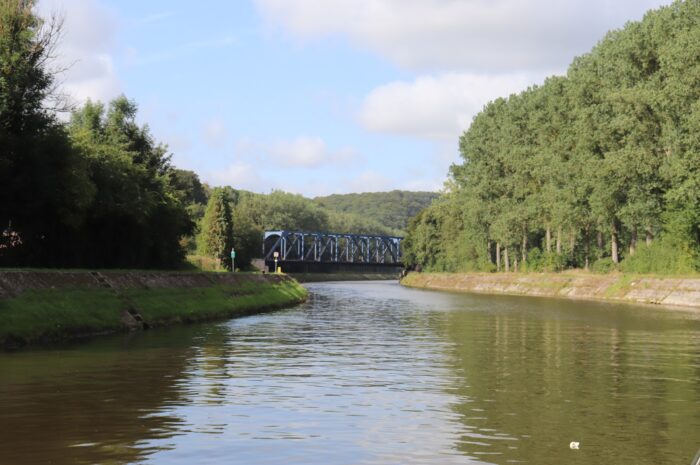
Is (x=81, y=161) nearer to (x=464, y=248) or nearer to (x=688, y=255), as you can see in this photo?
(x=688, y=255)

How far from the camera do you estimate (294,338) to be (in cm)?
4122

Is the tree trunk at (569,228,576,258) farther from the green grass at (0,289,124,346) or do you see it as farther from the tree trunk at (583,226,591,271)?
the green grass at (0,289,124,346)

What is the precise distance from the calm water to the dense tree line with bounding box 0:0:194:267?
1882 cm

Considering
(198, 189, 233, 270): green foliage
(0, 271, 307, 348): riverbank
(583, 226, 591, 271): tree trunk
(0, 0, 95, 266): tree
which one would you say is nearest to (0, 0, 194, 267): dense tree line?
(0, 0, 95, 266): tree

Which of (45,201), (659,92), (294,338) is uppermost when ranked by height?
(659,92)

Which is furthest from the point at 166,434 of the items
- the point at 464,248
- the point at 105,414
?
the point at 464,248

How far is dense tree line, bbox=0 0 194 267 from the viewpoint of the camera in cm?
5184

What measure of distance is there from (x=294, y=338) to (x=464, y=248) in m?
116

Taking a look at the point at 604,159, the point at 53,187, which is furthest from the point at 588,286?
the point at 53,187

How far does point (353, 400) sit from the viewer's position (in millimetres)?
21875

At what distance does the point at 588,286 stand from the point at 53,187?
6310 centimetres

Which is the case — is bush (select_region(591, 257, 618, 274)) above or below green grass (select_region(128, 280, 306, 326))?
above

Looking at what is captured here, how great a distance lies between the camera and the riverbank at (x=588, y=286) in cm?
7586

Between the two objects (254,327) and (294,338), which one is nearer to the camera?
(294,338)
